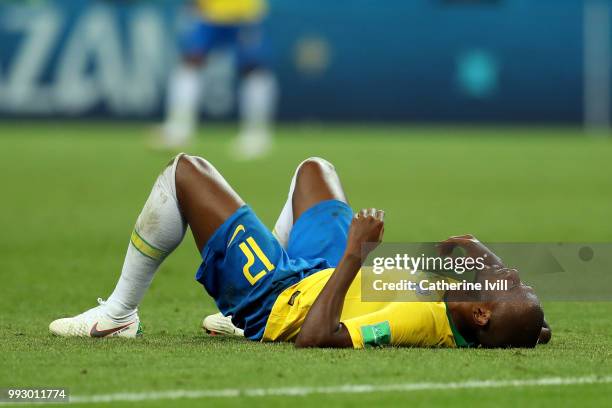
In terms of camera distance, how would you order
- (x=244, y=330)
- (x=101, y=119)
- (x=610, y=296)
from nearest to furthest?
1. (x=244, y=330)
2. (x=610, y=296)
3. (x=101, y=119)

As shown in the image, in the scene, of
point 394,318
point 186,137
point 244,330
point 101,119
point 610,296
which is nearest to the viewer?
point 394,318

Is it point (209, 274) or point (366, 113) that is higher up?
point (209, 274)

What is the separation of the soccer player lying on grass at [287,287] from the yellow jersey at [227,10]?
11.4 metres

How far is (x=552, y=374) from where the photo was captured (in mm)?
4359

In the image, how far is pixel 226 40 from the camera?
55.8 feet

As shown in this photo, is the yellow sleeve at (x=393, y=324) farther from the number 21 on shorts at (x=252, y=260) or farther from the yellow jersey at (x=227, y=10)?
the yellow jersey at (x=227, y=10)

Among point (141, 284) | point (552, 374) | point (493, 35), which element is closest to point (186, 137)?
point (493, 35)

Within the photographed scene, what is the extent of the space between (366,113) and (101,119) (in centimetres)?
444

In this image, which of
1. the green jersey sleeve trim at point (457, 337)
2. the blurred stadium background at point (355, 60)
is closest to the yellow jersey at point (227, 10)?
the blurred stadium background at point (355, 60)

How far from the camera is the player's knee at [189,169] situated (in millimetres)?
5043

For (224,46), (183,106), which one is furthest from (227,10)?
(183,106)

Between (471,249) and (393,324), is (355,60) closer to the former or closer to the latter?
(471,249)

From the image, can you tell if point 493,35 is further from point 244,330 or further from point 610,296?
point 244,330

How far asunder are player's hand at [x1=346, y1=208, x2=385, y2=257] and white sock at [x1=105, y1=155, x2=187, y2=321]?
78 centimetres
